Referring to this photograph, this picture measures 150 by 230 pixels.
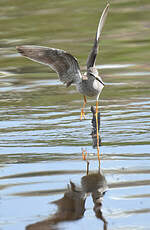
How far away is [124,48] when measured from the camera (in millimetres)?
16125

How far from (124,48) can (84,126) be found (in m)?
7.19

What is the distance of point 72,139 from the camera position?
334 inches

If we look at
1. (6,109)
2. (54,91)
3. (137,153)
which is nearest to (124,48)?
(54,91)

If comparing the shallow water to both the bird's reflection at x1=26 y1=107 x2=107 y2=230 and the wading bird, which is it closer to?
the bird's reflection at x1=26 y1=107 x2=107 y2=230

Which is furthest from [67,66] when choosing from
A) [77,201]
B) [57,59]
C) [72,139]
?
[77,201]

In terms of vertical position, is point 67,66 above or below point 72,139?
above

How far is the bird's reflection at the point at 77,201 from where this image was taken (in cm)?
549

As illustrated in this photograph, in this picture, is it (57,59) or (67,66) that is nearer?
(57,59)

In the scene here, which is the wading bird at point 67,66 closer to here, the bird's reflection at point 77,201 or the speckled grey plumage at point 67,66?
the speckled grey plumage at point 67,66

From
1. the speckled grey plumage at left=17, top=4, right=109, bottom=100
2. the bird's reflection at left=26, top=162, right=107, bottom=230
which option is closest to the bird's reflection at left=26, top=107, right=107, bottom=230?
the bird's reflection at left=26, top=162, right=107, bottom=230

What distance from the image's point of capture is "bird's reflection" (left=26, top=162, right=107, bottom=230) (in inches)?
216

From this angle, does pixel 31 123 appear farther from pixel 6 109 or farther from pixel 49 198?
pixel 49 198

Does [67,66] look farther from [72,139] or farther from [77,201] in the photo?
[77,201]

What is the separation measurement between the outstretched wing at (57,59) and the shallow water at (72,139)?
0.88m
